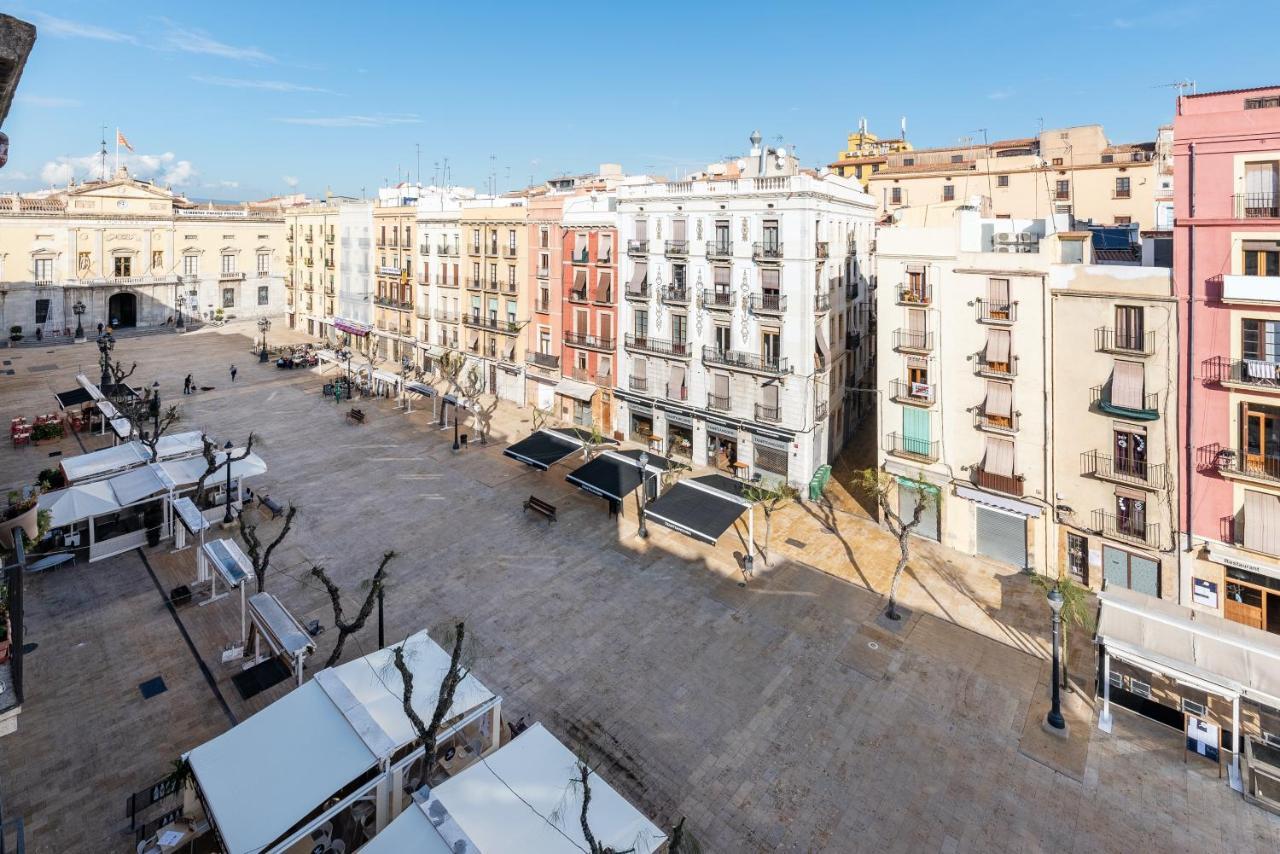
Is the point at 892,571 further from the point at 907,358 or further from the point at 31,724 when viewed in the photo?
the point at 31,724

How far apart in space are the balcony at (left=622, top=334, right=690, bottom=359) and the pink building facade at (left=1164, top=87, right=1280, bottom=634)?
72.3ft

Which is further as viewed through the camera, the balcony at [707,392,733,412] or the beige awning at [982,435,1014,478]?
the balcony at [707,392,733,412]

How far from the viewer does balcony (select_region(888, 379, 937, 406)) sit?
Result: 27469mm

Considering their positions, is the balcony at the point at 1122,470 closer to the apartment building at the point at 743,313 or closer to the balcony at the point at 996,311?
the balcony at the point at 996,311

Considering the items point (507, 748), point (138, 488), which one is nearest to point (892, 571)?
point (507, 748)

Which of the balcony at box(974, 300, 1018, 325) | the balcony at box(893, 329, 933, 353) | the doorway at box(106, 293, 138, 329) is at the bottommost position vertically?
the balcony at box(893, 329, 933, 353)

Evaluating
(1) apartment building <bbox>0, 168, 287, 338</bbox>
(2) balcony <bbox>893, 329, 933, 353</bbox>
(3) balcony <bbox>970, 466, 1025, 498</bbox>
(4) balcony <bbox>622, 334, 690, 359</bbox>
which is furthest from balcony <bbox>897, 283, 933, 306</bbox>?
(1) apartment building <bbox>0, 168, 287, 338</bbox>

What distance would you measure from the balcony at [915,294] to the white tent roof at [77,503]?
33087 mm

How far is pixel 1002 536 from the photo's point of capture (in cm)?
2678

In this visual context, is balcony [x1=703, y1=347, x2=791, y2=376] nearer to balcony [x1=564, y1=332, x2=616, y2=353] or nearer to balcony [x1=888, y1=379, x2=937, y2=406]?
balcony [x1=888, y1=379, x2=937, y2=406]

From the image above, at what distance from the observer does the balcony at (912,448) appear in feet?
91.4

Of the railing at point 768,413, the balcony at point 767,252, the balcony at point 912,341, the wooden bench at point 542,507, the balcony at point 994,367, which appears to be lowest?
the wooden bench at point 542,507

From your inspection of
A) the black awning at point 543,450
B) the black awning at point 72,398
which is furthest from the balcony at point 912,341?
the black awning at point 72,398

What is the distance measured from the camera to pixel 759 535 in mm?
29734
